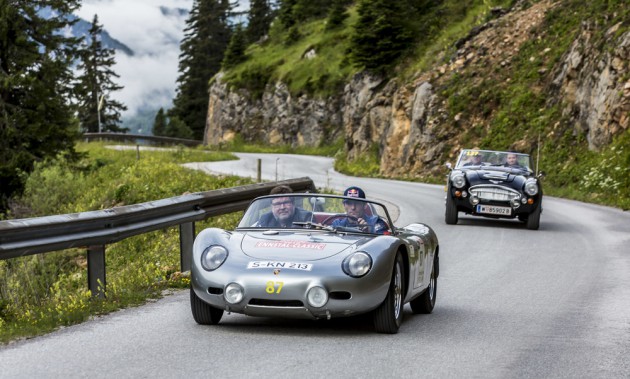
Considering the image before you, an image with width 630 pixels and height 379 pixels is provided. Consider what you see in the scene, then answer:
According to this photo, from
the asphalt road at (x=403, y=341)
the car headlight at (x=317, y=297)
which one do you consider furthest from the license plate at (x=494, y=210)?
the car headlight at (x=317, y=297)

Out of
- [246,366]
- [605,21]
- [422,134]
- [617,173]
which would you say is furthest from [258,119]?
[246,366]

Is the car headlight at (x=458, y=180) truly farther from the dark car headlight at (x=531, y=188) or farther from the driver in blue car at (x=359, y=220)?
the driver in blue car at (x=359, y=220)

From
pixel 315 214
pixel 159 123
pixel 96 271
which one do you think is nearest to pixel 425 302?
pixel 315 214

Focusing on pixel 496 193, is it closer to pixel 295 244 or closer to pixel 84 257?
pixel 84 257

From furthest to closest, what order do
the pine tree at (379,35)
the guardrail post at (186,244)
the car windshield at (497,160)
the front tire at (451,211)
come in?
the pine tree at (379,35), the car windshield at (497,160), the front tire at (451,211), the guardrail post at (186,244)

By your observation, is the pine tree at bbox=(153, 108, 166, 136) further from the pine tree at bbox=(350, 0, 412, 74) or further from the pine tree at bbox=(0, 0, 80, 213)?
the pine tree at bbox=(0, 0, 80, 213)

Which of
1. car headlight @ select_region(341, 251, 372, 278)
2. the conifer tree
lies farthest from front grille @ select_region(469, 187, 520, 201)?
the conifer tree

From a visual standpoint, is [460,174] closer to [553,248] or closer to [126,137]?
[553,248]

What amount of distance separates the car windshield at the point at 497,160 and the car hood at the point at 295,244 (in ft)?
38.5

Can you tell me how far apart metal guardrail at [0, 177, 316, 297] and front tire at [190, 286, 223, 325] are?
169 cm

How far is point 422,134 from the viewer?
4162 centimetres

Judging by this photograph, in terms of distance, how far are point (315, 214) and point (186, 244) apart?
3254 mm

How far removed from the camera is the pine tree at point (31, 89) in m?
29.1

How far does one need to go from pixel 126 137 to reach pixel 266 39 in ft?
91.4
